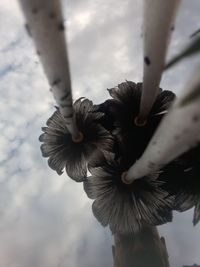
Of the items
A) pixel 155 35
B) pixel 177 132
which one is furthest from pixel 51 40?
pixel 155 35

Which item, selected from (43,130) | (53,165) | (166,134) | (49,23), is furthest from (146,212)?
(49,23)

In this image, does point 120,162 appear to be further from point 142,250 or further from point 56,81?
point 56,81

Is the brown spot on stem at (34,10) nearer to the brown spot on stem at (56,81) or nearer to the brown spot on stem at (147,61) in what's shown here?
the brown spot on stem at (56,81)

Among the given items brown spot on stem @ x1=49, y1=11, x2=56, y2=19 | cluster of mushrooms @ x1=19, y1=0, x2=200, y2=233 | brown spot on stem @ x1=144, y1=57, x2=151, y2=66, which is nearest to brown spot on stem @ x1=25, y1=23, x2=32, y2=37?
brown spot on stem @ x1=49, y1=11, x2=56, y2=19

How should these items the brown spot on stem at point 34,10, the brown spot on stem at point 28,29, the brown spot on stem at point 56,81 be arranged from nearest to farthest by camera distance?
the brown spot on stem at point 34,10, the brown spot on stem at point 28,29, the brown spot on stem at point 56,81

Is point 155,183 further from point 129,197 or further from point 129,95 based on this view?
point 129,95

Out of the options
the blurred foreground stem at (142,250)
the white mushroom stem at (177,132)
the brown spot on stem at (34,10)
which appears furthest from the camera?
the blurred foreground stem at (142,250)

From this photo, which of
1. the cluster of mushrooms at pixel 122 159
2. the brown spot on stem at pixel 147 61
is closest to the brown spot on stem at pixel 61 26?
the brown spot on stem at pixel 147 61
